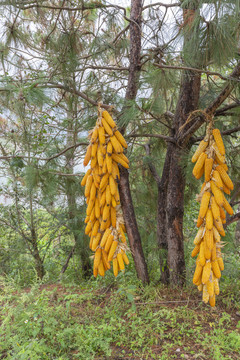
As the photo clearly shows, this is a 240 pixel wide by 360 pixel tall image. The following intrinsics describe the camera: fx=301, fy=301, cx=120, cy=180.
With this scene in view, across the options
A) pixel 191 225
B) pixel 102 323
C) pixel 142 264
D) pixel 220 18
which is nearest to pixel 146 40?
pixel 220 18

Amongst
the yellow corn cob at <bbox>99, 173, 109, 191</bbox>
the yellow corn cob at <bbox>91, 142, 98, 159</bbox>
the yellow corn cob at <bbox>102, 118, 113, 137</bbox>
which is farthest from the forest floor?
the yellow corn cob at <bbox>102, 118, 113, 137</bbox>

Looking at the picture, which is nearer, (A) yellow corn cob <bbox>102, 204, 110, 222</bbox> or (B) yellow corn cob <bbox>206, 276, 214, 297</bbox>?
(B) yellow corn cob <bbox>206, 276, 214, 297</bbox>

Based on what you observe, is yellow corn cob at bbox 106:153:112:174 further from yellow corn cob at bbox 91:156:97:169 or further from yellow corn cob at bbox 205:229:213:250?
yellow corn cob at bbox 205:229:213:250

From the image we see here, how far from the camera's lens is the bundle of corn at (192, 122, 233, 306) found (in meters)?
1.75

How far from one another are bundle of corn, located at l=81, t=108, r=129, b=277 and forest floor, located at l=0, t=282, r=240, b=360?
51 centimetres

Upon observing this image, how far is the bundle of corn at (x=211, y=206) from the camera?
1.75m

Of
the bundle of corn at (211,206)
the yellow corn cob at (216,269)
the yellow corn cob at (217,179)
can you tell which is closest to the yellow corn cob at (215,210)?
the bundle of corn at (211,206)

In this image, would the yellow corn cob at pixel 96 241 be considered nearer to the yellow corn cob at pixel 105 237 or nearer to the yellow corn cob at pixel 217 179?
the yellow corn cob at pixel 105 237

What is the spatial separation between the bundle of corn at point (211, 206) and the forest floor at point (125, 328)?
56cm

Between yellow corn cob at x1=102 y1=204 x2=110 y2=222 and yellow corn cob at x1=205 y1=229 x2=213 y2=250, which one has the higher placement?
yellow corn cob at x1=102 y1=204 x2=110 y2=222

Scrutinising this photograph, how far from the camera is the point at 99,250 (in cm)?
217

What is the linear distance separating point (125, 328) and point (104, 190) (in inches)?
42.8

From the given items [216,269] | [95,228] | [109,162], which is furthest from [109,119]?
[216,269]

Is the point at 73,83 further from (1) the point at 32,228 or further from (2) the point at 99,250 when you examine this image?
(1) the point at 32,228
